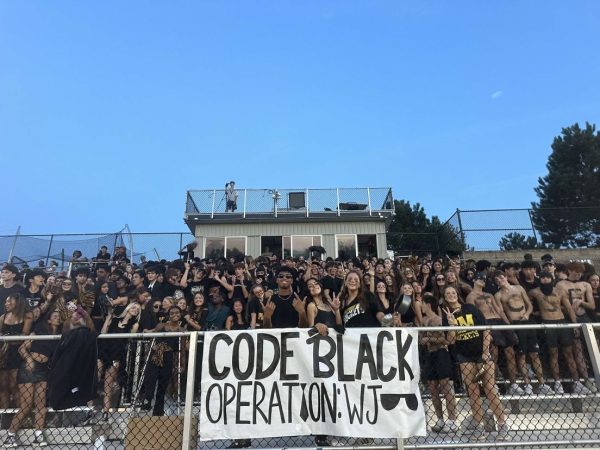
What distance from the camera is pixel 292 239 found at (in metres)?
18.1

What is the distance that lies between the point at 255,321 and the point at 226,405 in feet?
7.17

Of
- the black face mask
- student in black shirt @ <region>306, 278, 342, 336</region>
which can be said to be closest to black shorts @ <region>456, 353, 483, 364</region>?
student in black shirt @ <region>306, 278, 342, 336</region>

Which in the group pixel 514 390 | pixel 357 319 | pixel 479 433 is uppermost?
pixel 357 319

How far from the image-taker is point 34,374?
15.5ft

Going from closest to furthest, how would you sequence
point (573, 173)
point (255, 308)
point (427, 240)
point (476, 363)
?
point (476, 363)
point (255, 308)
point (427, 240)
point (573, 173)

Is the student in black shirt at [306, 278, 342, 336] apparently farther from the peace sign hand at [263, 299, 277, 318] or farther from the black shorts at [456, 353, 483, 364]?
the black shorts at [456, 353, 483, 364]

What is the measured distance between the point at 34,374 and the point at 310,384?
3391 mm

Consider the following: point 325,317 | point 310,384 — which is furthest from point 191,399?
point 325,317

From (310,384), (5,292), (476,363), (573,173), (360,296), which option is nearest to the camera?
(310,384)

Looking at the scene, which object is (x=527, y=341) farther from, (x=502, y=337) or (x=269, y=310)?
(x=269, y=310)

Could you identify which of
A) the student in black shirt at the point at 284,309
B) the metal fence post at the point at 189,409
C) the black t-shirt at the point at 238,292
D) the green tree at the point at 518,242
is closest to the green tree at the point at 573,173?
the green tree at the point at 518,242

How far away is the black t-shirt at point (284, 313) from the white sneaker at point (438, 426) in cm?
203

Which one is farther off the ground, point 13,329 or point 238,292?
point 238,292

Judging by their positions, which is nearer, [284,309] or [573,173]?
[284,309]
